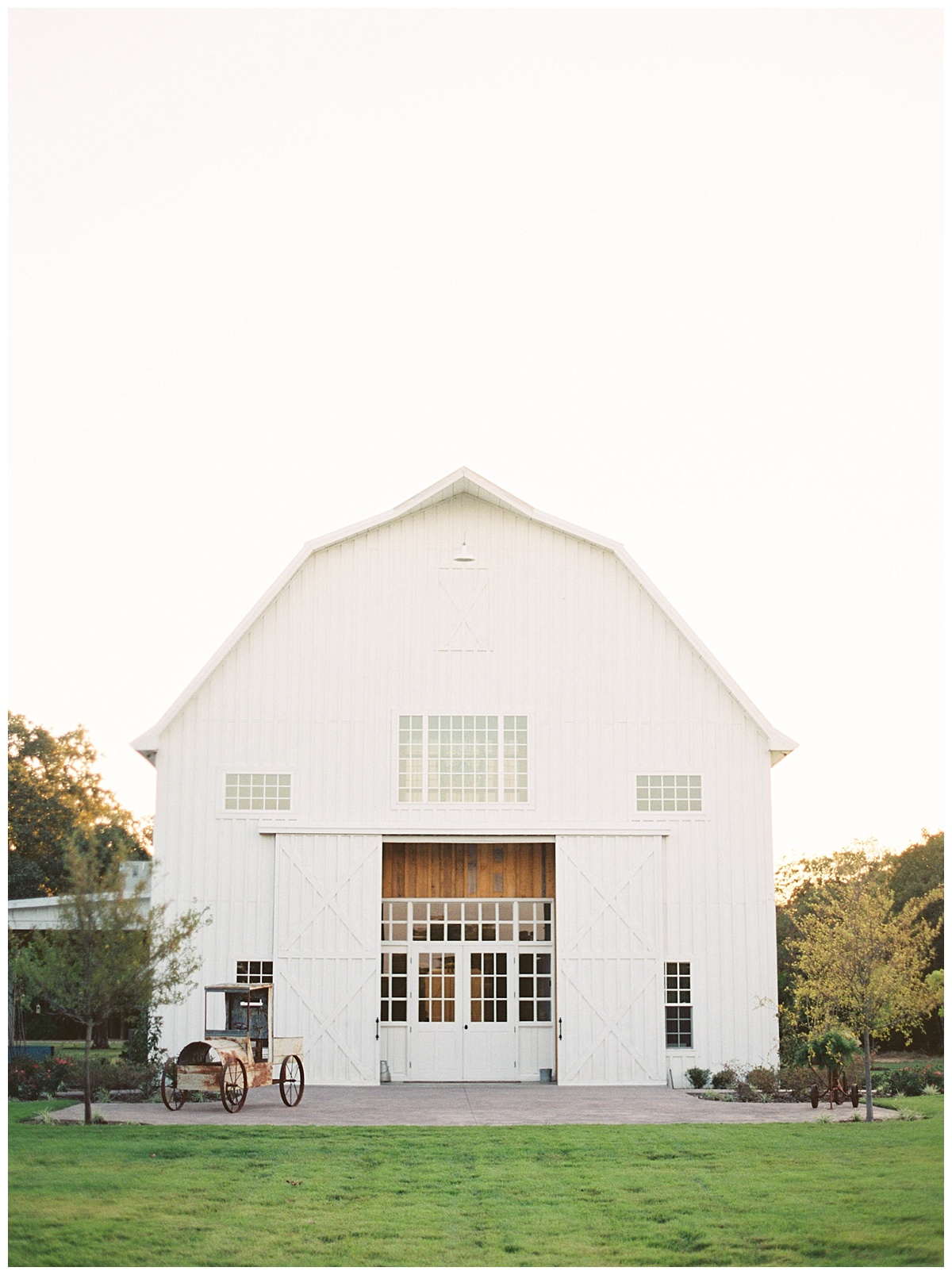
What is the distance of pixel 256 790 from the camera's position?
22969mm

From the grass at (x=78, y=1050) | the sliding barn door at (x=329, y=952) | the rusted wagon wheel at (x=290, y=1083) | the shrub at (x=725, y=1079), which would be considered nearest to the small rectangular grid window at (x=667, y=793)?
the shrub at (x=725, y=1079)

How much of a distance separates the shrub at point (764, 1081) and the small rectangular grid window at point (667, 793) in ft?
14.1

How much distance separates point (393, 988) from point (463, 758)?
4.05 meters

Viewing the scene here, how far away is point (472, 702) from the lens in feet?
76.4

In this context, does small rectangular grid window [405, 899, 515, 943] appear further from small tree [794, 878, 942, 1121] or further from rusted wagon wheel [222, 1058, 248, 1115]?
small tree [794, 878, 942, 1121]

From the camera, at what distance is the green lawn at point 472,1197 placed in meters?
11.1

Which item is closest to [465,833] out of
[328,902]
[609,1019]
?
[328,902]

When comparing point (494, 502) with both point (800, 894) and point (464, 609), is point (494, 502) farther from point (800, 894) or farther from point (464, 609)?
point (800, 894)

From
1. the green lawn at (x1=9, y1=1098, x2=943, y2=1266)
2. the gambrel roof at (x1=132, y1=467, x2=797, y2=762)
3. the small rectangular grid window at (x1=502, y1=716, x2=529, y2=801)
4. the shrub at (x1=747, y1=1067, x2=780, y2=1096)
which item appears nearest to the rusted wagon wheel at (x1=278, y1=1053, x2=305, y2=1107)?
the green lawn at (x1=9, y1=1098, x2=943, y2=1266)

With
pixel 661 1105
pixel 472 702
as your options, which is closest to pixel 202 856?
pixel 472 702

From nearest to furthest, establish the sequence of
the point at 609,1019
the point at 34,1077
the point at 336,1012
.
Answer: the point at 34,1077 < the point at 336,1012 < the point at 609,1019

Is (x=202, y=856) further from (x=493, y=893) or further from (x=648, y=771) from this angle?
(x=648, y=771)

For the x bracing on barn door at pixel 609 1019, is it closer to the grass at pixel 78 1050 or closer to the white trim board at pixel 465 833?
the white trim board at pixel 465 833

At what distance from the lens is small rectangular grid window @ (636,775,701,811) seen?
76.1 feet
